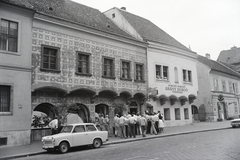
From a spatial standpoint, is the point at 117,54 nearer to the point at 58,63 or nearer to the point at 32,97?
the point at 58,63

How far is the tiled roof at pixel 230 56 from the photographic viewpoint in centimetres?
6164

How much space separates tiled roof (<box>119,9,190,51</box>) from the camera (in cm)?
2942

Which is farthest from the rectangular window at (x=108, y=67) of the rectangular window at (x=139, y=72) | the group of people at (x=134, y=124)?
the group of people at (x=134, y=124)

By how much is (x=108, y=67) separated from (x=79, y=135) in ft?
34.7

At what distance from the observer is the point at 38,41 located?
61.2 ft

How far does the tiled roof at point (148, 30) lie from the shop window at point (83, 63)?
864 centimetres

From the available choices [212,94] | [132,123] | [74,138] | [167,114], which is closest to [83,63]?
[132,123]

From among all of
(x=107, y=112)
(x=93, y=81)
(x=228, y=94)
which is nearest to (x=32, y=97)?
(x=93, y=81)

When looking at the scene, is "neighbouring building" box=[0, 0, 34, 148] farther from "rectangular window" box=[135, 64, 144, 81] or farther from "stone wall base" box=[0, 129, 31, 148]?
"rectangular window" box=[135, 64, 144, 81]

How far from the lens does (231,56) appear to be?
62938 millimetres

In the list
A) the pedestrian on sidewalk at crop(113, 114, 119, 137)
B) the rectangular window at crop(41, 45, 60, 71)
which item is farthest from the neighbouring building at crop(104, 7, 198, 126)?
the rectangular window at crop(41, 45, 60, 71)

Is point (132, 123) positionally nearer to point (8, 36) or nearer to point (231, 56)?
point (8, 36)

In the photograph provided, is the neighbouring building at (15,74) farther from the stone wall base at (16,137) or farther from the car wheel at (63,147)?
the car wheel at (63,147)

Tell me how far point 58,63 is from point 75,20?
15.3 ft
